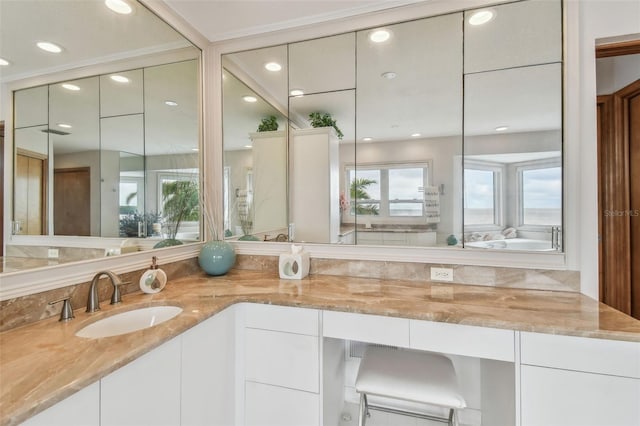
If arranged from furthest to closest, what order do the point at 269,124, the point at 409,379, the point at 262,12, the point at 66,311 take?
the point at 269,124, the point at 262,12, the point at 409,379, the point at 66,311

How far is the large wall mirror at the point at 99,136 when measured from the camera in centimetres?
116

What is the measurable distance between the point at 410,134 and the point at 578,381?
1.39m

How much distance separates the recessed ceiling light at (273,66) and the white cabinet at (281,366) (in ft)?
5.29

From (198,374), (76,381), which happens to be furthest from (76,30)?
(198,374)

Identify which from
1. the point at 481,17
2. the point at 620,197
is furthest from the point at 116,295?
the point at 620,197

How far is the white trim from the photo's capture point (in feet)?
3.56

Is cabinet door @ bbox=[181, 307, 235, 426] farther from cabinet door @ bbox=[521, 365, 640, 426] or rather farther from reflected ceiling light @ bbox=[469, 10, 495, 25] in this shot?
reflected ceiling light @ bbox=[469, 10, 495, 25]

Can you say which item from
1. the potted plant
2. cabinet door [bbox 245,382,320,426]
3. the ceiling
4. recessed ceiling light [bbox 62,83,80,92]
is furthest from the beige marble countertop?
the ceiling

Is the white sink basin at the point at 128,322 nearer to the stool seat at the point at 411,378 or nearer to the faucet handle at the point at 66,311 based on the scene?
the faucet handle at the point at 66,311

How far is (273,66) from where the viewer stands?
6.77 feet

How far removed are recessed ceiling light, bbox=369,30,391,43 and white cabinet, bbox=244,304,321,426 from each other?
5.48 feet

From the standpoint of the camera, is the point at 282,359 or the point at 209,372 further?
the point at 282,359

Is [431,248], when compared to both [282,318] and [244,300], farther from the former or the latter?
[244,300]

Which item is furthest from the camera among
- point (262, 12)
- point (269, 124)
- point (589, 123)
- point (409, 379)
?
point (269, 124)
